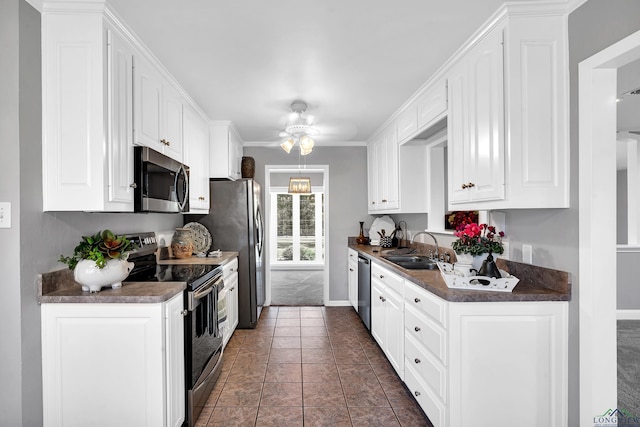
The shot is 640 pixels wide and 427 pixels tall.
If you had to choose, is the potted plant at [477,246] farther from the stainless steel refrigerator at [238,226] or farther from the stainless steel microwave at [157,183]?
the stainless steel refrigerator at [238,226]

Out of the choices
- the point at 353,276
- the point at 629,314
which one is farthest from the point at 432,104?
the point at 629,314

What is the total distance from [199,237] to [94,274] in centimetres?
193

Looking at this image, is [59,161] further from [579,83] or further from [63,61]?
[579,83]

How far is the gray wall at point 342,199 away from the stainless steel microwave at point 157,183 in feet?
7.71

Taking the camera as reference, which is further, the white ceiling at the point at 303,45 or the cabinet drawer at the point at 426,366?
the cabinet drawer at the point at 426,366

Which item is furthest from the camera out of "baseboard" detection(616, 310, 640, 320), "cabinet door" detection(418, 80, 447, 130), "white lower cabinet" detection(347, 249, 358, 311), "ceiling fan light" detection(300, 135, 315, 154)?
"white lower cabinet" detection(347, 249, 358, 311)

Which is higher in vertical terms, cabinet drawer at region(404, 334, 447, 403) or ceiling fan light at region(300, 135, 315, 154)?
ceiling fan light at region(300, 135, 315, 154)

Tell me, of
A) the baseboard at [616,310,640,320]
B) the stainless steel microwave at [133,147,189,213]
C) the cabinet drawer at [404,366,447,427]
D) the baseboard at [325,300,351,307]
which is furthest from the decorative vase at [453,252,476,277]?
the baseboard at [616,310,640,320]

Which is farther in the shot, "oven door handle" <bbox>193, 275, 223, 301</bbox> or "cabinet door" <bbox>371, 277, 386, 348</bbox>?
"cabinet door" <bbox>371, 277, 386, 348</bbox>

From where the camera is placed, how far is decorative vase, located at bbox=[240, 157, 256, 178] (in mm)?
4520

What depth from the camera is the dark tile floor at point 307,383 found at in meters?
2.22

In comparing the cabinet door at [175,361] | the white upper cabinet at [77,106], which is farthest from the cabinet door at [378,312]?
the white upper cabinet at [77,106]

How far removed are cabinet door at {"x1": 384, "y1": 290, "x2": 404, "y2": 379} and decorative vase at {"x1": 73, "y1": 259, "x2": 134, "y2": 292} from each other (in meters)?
1.94

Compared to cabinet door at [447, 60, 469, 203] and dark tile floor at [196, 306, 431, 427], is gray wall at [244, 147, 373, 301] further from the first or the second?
cabinet door at [447, 60, 469, 203]
